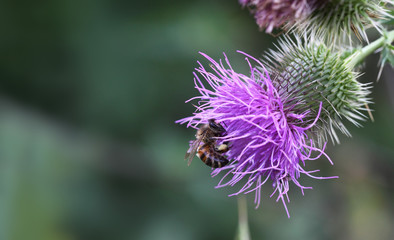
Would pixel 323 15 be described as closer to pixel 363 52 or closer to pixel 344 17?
pixel 344 17

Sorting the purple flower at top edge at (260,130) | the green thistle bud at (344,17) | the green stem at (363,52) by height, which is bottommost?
the purple flower at top edge at (260,130)

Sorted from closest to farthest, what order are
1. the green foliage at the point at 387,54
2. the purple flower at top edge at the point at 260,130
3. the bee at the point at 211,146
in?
the purple flower at top edge at the point at 260,130 < the green foliage at the point at 387,54 < the bee at the point at 211,146

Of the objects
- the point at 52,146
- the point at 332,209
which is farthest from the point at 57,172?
the point at 332,209

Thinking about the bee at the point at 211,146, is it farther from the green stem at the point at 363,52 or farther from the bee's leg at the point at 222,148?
the green stem at the point at 363,52

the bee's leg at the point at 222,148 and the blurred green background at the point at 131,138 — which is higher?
the blurred green background at the point at 131,138

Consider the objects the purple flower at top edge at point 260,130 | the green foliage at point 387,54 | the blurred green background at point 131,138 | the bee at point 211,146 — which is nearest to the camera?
the purple flower at top edge at point 260,130

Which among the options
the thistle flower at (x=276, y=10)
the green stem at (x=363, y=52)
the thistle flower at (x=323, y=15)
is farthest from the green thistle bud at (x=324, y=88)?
the thistle flower at (x=276, y=10)
